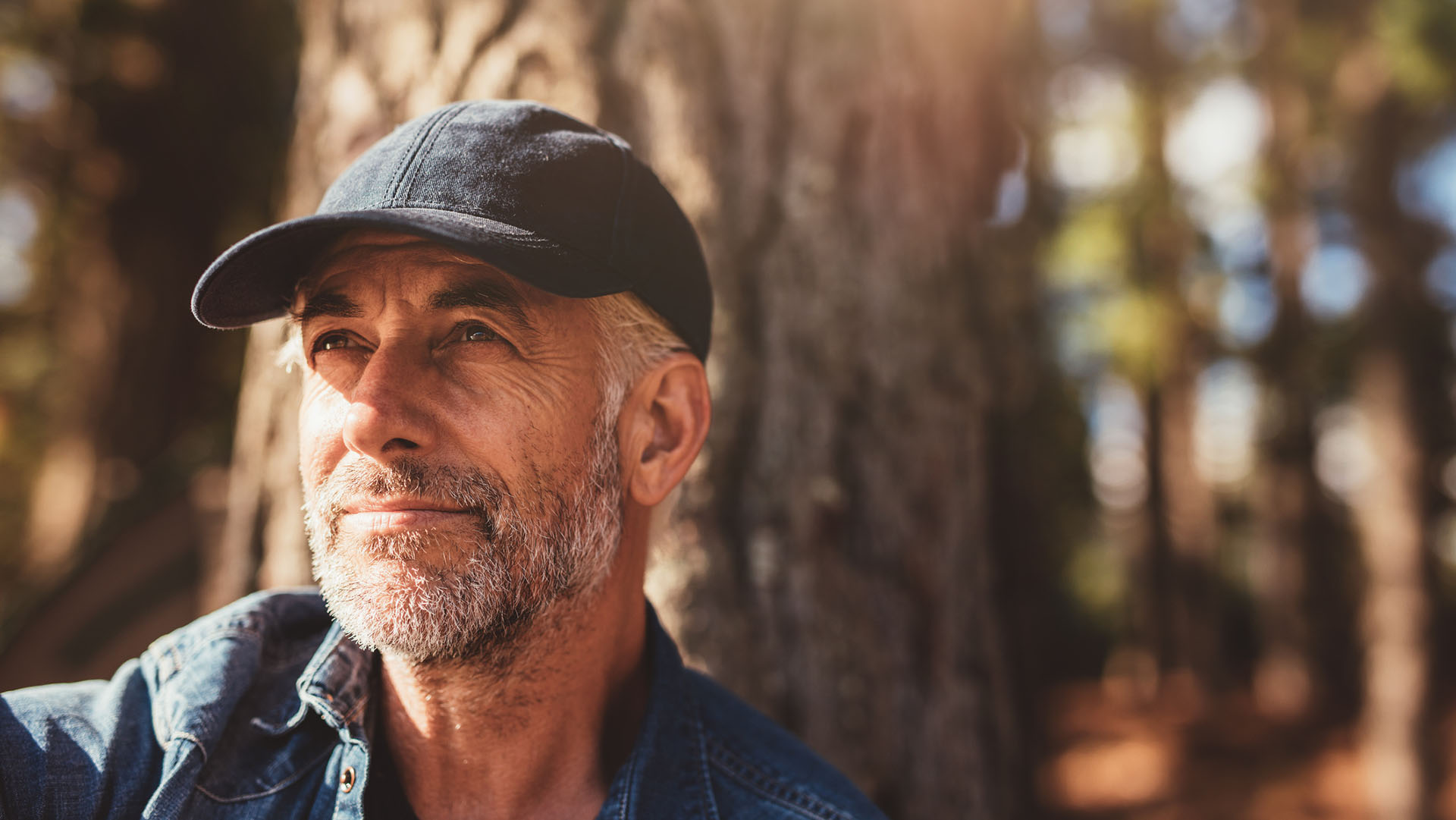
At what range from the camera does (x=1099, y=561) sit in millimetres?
25719

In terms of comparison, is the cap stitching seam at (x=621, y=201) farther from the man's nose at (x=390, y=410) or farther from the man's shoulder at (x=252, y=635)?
the man's shoulder at (x=252, y=635)

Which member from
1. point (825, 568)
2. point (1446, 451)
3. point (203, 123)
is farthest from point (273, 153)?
Result: point (1446, 451)

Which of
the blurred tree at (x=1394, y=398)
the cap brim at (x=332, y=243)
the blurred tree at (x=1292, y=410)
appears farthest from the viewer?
the blurred tree at (x=1292, y=410)

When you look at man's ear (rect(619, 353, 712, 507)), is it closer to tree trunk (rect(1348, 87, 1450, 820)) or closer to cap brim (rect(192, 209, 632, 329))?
cap brim (rect(192, 209, 632, 329))

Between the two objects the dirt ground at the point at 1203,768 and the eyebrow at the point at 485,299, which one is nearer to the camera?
the eyebrow at the point at 485,299

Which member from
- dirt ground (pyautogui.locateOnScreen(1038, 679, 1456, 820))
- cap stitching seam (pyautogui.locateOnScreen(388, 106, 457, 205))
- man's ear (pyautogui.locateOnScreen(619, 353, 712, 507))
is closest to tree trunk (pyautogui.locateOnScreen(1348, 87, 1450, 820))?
dirt ground (pyautogui.locateOnScreen(1038, 679, 1456, 820))

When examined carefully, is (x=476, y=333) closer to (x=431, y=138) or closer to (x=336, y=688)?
(x=431, y=138)

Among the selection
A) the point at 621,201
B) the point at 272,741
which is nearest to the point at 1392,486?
the point at 621,201

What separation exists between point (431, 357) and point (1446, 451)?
24537mm

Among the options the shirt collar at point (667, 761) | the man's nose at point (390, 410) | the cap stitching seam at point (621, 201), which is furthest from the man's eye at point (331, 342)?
the shirt collar at point (667, 761)

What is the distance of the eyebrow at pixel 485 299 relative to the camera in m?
1.68

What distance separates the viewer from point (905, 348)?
2891mm

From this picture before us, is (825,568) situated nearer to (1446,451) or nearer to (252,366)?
(252,366)

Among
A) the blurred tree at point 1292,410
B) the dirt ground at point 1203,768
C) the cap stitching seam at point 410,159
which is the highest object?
the cap stitching seam at point 410,159
